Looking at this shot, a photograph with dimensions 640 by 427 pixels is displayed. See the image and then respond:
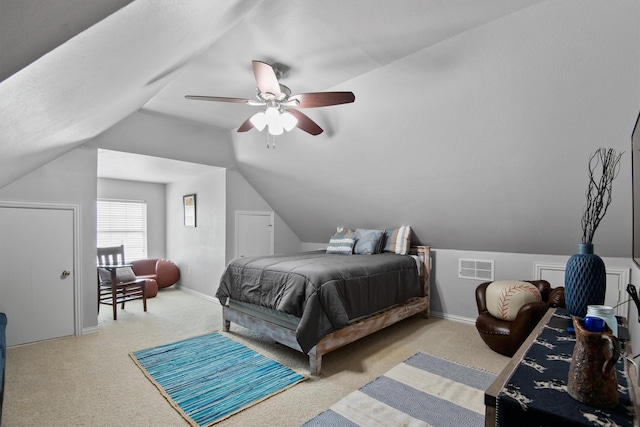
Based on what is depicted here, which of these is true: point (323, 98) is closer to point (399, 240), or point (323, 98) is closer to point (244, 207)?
point (399, 240)

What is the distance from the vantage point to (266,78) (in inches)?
87.3

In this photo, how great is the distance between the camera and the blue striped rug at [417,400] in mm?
2064

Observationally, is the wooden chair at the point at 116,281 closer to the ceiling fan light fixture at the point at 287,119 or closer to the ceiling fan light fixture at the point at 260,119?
the ceiling fan light fixture at the point at 260,119

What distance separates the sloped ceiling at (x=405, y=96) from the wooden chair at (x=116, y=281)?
183cm

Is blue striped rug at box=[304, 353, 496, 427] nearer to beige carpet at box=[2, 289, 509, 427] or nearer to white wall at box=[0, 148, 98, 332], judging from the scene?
beige carpet at box=[2, 289, 509, 427]

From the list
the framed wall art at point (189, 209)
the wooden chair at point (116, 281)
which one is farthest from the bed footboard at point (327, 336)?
the framed wall art at point (189, 209)

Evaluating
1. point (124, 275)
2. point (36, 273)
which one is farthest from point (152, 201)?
point (36, 273)

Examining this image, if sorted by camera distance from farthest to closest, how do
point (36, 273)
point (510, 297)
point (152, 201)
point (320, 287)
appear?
point (152, 201)
point (36, 273)
point (510, 297)
point (320, 287)

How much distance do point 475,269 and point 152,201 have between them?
6113mm

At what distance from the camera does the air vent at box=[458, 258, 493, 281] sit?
402 cm

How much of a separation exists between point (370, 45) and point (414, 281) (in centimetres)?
287

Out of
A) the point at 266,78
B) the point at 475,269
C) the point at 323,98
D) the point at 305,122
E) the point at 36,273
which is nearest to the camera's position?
the point at 266,78

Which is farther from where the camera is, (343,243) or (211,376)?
(343,243)

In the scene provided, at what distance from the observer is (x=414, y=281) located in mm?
4039
